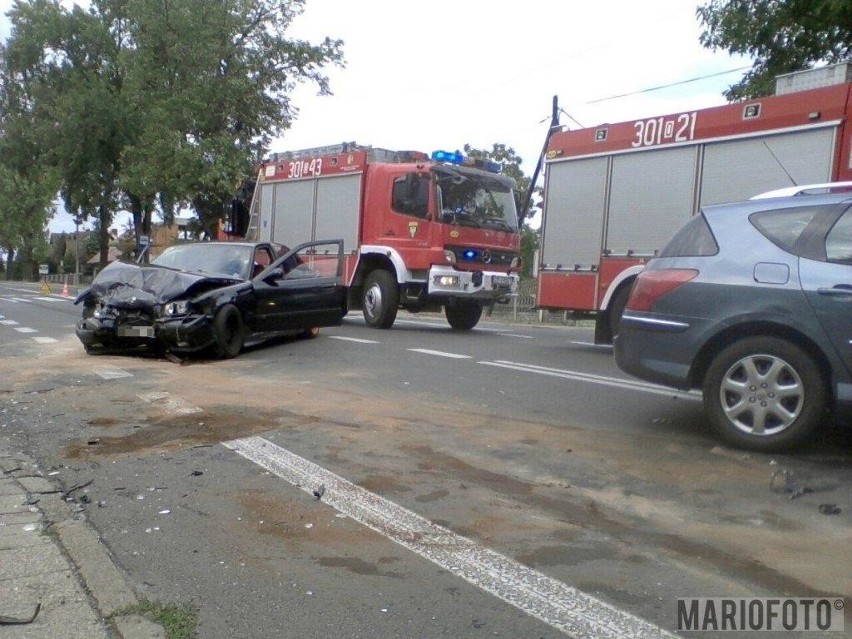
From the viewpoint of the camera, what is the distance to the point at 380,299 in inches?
590

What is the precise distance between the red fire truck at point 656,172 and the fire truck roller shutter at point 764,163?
0.01 metres

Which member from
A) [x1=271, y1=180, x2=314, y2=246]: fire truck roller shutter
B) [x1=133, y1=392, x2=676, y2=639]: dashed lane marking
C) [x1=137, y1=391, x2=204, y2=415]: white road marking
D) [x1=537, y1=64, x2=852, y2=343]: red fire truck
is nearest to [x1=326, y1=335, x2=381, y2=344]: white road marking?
[x1=537, y1=64, x2=852, y2=343]: red fire truck

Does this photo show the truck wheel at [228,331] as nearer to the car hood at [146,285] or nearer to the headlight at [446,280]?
the car hood at [146,285]

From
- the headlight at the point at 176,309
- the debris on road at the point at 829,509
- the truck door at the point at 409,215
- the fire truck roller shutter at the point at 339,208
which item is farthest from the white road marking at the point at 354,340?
the debris on road at the point at 829,509

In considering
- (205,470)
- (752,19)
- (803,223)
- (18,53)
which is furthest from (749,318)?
(18,53)

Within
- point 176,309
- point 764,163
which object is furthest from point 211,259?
point 764,163

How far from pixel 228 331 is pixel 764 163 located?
6581 mm

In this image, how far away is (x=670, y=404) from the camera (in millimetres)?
7516

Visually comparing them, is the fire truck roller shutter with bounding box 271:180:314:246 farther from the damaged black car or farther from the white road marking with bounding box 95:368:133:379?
the white road marking with bounding box 95:368:133:379

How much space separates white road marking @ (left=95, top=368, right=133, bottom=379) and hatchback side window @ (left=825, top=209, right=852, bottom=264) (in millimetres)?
7044

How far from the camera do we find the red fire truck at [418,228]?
46.2ft

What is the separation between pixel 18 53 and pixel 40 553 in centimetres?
5177

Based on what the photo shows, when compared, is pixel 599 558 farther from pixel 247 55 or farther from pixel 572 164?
pixel 247 55

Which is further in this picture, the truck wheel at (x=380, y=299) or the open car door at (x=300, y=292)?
the truck wheel at (x=380, y=299)
